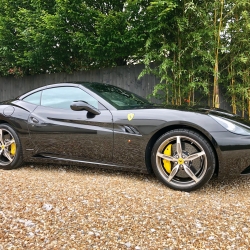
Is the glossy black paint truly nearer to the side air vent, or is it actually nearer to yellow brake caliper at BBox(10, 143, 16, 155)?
the side air vent

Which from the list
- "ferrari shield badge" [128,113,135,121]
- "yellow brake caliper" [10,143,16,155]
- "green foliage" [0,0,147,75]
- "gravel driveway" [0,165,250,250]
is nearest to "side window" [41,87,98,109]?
"ferrari shield badge" [128,113,135,121]

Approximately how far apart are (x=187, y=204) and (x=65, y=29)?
5.53 metres

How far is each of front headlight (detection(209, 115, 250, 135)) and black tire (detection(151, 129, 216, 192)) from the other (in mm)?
224

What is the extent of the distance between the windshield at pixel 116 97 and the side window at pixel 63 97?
0.40 ft

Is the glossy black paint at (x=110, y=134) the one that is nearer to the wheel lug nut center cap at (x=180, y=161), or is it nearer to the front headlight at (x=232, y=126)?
the front headlight at (x=232, y=126)

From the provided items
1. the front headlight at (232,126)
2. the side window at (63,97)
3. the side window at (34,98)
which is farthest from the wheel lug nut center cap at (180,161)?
the side window at (34,98)

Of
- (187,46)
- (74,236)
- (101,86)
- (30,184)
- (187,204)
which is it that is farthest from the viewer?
(187,46)

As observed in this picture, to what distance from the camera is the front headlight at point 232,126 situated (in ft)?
7.72

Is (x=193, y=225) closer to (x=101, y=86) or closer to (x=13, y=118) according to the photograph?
(x=101, y=86)

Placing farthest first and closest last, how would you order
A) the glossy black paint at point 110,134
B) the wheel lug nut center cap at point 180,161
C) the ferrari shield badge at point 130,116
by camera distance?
the ferrari shield badge at point 130,116
the wheel lug nut center cap at point 180,161
the glossy black paint at point 110,134

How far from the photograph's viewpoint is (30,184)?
2531 millimetres

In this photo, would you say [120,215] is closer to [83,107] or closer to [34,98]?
[83,107]

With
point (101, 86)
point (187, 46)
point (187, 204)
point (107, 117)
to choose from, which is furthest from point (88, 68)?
point (187, 204)

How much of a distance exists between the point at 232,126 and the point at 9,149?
8.83 feet
